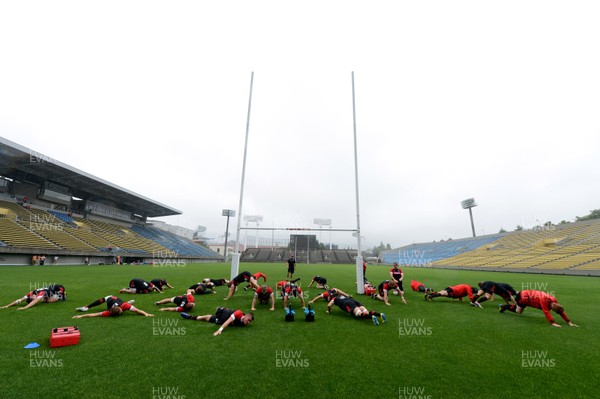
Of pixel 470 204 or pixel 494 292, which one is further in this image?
pixel 470 204

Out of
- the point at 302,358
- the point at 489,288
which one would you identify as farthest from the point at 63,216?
the point at 489,288

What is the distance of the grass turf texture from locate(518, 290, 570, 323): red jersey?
33 centimetres

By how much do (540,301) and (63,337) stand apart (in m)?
11.1

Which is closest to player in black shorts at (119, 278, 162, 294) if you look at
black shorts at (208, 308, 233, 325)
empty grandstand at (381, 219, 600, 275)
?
black shorts at (208, 308, 233, 325)

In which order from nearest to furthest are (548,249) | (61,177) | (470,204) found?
1. (61,177)
2. (548,249)
3. (470,204)

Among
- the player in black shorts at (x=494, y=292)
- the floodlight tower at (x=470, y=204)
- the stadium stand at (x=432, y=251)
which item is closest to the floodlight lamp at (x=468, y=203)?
the floodlight tower at (x=470, y=204)

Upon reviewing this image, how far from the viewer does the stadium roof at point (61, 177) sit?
25531 millimetres

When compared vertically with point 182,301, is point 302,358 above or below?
below

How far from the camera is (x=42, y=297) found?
7.67 m

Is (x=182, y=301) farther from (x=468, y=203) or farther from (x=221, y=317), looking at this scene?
(x=468, y=203)

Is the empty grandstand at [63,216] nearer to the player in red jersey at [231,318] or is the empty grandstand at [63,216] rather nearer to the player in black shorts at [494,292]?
the player in red jersey at [231,318]

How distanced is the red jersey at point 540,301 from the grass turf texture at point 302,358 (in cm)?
33

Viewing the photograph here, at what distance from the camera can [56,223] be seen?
32094 millimetres

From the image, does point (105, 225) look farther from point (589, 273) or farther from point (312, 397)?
point (589, 273)
